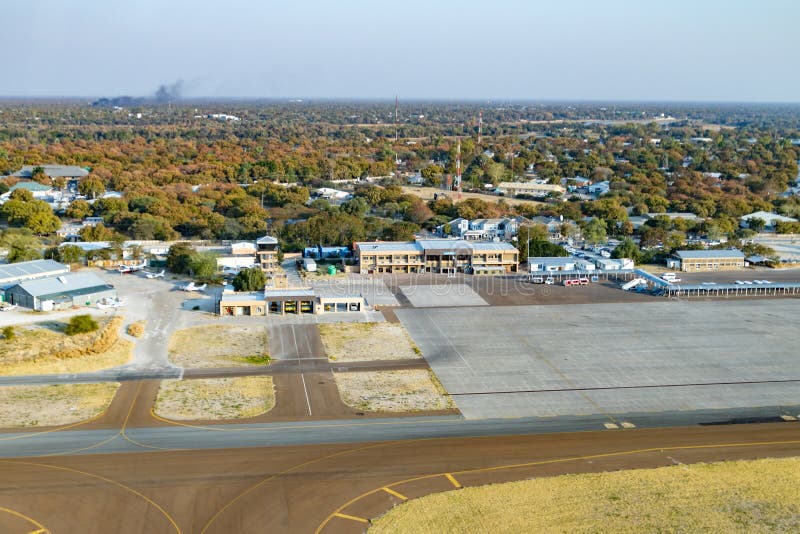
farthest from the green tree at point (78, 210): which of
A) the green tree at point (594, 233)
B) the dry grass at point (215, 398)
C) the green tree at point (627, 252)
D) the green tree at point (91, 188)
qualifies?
the green tree at point (627, 252)

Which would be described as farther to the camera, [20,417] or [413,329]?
[413,329]

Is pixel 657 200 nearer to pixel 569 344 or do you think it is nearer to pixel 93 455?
pixel 569 344

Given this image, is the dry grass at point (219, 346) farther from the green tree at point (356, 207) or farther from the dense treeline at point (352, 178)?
the green tree at point (356, 207)

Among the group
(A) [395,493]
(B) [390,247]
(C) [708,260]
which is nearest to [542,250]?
(B) [390,247]

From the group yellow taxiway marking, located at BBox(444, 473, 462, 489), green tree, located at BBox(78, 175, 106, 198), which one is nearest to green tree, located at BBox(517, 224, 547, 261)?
yellow taxiway marking, located at BBox(444, 473, 462, 489)

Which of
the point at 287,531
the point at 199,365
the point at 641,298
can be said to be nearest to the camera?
the point at 287,531

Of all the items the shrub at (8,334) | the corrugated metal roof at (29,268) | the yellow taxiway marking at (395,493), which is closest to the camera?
the yellow taxiway marking at (395,493)

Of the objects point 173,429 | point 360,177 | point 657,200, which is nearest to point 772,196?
point 657,200
